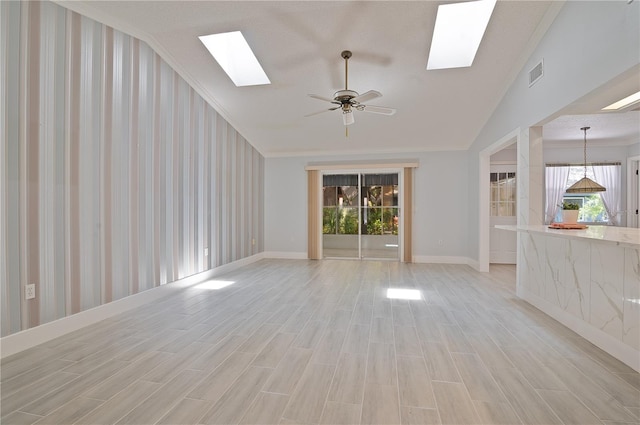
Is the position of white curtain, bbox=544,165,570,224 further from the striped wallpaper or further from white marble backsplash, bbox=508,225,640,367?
the striped wallpaper

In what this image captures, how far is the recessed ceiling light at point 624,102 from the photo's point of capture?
2.75m

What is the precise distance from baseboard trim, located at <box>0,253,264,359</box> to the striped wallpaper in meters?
0.07

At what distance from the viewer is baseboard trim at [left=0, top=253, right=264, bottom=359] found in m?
2.26

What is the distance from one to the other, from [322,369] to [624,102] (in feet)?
12.1

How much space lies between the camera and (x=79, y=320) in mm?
2758

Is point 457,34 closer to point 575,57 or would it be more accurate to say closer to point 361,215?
point 575,57

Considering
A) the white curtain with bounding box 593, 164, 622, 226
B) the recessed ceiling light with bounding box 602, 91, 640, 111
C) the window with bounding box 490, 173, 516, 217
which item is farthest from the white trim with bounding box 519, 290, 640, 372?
the white curtain with bounding box 593, 164, 622, 226

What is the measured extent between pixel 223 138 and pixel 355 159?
9.32ft

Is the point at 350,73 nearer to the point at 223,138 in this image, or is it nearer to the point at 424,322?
the point at 223,138

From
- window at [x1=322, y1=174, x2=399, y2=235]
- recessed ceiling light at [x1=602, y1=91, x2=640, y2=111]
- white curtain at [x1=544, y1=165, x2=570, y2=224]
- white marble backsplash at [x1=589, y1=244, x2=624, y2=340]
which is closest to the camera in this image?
white marble backsplash at [x1=589, y1=244, x2=624, y2=340]

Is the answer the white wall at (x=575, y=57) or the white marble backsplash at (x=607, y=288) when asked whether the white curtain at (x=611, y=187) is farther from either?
the white marble backsplash at (x=607, y=288)

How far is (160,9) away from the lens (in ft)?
10.4

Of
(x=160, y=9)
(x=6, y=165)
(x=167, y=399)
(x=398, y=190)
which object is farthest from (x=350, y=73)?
(x=167, y=399)

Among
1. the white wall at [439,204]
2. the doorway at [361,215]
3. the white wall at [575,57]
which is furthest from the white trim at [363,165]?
the white wall at [575,57]
